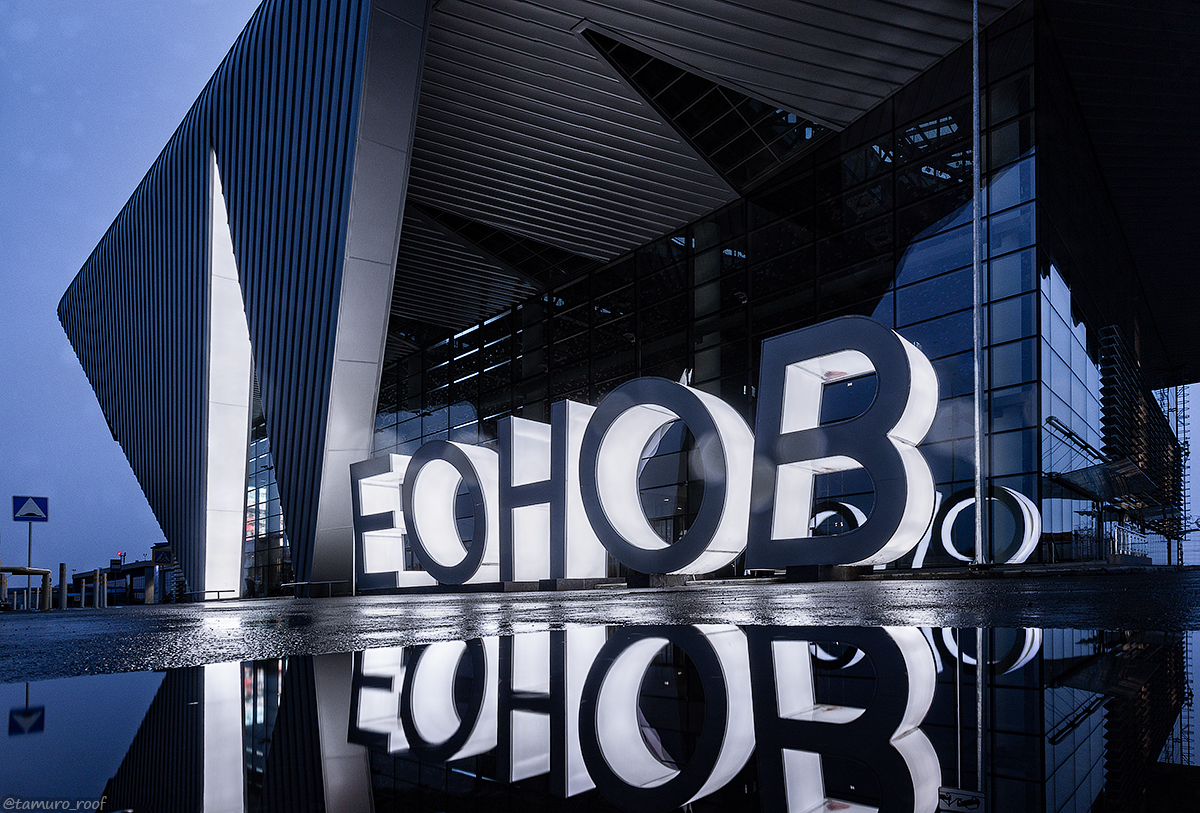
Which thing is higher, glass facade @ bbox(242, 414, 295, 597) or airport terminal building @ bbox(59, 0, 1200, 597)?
airport terminal building @ bbox(59, 0, 1200, 597)

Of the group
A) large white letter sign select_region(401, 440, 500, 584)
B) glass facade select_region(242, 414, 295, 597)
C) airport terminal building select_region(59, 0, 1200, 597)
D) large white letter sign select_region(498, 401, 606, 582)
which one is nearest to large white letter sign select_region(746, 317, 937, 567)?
airport terminal building select_region(59, 0, 1200, 597)

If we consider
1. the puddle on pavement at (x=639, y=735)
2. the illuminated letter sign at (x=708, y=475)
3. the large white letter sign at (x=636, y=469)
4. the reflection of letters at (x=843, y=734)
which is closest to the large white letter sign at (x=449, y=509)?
the illuminated letter sign at (x=708, y=475)

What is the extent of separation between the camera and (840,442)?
9.67 m

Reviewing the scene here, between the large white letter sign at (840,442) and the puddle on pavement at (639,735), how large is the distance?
24.0 ft

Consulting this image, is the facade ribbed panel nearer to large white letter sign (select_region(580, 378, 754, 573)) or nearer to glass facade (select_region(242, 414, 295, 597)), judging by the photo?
large white letter sign (select_region(580, 378, 754, 573))

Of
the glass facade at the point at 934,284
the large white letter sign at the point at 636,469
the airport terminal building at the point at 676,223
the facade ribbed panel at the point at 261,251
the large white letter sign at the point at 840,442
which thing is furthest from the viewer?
Answer: the glass facade at the point at 934,284

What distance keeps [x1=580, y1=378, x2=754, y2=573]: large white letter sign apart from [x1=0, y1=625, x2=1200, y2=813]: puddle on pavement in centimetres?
838

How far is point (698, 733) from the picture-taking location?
1.14 meters

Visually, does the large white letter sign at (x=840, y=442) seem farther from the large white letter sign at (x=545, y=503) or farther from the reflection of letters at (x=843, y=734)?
the reflection of letters at (x=843, y=734)

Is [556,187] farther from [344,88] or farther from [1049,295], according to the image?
[1049,295]

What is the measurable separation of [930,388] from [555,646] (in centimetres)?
802

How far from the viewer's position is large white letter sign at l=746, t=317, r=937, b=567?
9.15 meters

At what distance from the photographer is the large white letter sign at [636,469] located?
10.4 metres

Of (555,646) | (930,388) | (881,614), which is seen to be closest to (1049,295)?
(930,388)
